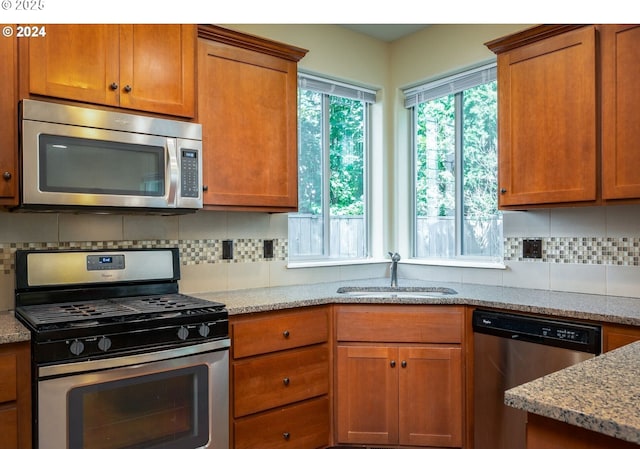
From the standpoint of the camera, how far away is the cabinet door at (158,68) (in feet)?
6.98

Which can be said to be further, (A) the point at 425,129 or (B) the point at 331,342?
(A) the point at 425,129

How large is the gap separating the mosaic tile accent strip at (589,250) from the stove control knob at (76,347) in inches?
88.7

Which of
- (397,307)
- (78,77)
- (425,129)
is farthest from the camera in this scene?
(425,129)

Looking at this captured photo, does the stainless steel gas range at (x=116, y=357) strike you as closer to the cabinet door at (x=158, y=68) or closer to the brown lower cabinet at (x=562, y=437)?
the cabinet door at (x=158, y=68)

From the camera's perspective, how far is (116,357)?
1.79 m

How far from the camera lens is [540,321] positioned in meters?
2.14

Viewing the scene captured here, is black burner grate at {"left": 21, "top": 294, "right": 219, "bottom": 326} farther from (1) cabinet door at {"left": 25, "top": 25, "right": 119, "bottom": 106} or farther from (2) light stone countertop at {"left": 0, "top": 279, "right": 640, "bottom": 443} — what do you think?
(1) cabinet door at {"left": 25, "top": 25, "right": 119, "bottom": 106}

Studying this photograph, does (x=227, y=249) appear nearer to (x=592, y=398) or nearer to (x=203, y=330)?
(x=203, y=330)

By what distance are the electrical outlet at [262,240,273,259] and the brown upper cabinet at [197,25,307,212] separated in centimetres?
34

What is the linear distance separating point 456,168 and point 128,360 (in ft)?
7.68

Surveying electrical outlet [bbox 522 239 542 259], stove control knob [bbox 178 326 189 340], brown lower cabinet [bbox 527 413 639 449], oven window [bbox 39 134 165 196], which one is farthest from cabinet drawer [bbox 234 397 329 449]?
brown lower cabinet [bbox 527 413 639 449]
